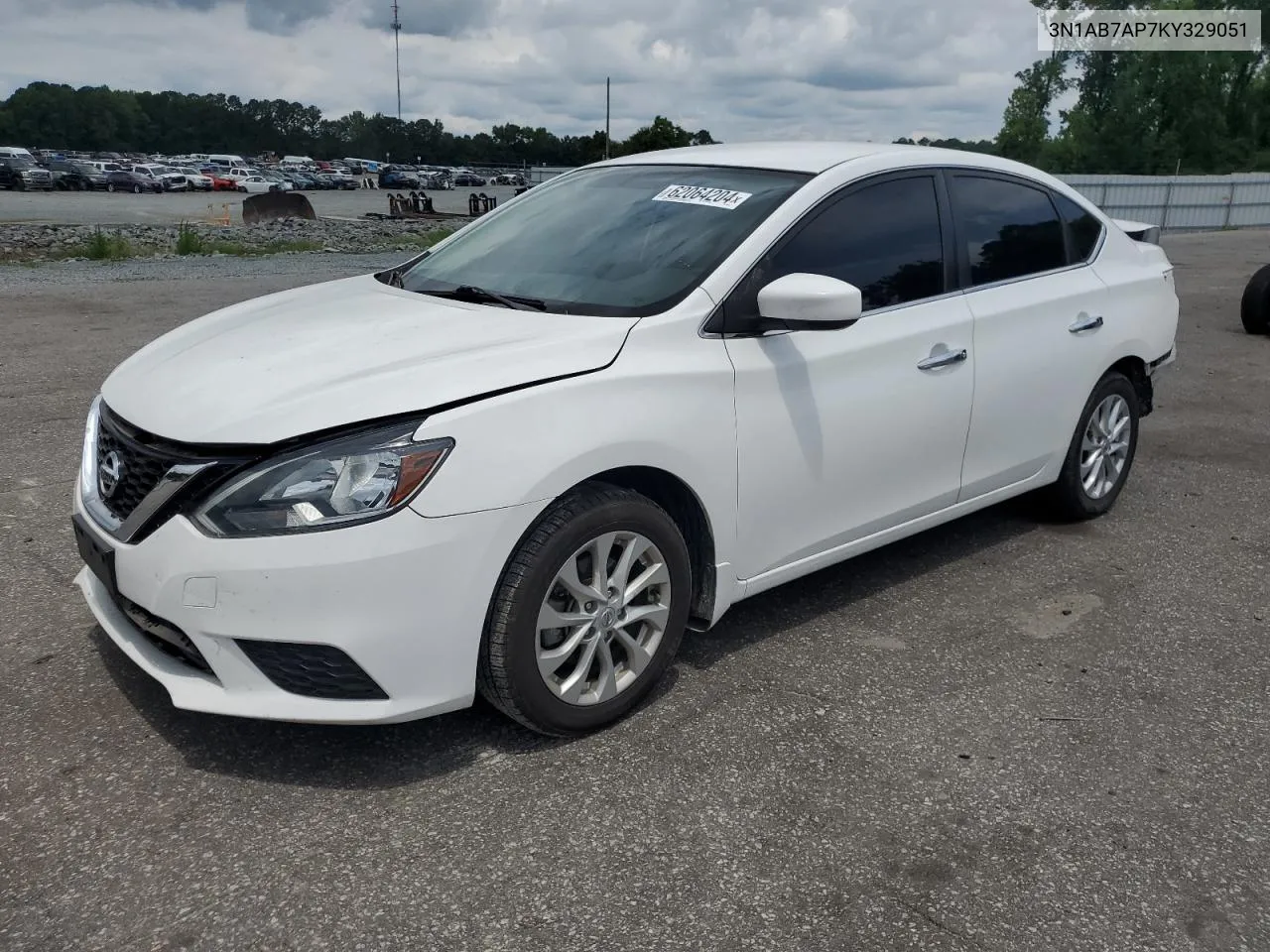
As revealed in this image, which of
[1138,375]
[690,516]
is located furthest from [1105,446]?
[690,516]

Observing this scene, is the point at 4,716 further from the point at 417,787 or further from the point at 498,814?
the point at 498,814

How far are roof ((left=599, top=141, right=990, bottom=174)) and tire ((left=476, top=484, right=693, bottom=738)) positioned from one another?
1.51m

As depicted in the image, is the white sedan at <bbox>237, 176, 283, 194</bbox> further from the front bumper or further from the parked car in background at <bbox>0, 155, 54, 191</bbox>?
the front bumper

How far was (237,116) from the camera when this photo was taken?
139m

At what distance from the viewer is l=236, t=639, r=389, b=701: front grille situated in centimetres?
277

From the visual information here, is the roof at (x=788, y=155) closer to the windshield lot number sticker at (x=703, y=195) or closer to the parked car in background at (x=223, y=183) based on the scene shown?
the windshield lot number sticker at (x=703, y=195)

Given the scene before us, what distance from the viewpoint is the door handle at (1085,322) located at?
15.5 feet

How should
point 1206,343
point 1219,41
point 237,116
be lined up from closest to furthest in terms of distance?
point 1206,343 → point 1219,41 → point 237,116

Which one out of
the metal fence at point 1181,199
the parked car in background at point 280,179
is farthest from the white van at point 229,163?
the metal fence at point 1181,199

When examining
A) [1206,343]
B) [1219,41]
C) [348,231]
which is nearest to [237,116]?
[1219,41]

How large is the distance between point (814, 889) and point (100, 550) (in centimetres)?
205

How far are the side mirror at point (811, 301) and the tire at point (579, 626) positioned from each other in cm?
69

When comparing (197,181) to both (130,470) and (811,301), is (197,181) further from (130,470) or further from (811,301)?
(811,301)

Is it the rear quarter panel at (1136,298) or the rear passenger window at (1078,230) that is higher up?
the rear passenger window at (1078,230)
